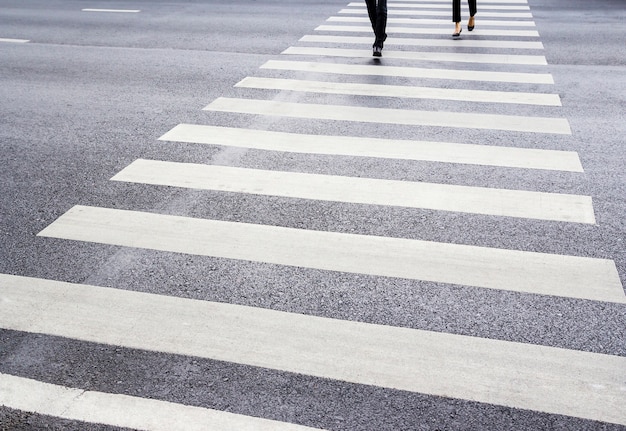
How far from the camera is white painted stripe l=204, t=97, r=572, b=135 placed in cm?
789

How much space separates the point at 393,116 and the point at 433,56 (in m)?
3.18

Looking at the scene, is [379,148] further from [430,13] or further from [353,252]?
[430,13]

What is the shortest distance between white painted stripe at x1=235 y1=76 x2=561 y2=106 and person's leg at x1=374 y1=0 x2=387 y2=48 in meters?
1.62

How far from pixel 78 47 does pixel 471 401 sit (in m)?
10.4

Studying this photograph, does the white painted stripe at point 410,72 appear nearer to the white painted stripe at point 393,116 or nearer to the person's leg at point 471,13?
the white painted stripe at point 393,116

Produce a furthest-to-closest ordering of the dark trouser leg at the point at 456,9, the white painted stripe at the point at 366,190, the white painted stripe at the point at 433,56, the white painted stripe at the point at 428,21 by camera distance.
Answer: the white painted stripe at the point at 428,21 < the dark trouser leg at the point at 456,9 < the white painted stripe at the point at 433,56 < the white painted stripe at the point at 366,190

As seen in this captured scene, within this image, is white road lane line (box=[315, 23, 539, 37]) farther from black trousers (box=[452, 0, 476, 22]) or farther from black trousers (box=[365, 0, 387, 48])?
black trousers (box=[365, 0, 387, 48])

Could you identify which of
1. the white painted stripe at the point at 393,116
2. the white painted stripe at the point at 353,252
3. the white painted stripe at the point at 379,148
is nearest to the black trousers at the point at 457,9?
the white painted stripe at the point at 393,116

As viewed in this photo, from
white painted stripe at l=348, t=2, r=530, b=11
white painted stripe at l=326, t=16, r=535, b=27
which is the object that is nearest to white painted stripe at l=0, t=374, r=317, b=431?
white painted stripe at l=326, t=16, r=535, b=27

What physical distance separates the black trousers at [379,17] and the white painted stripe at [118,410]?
26.7 feet

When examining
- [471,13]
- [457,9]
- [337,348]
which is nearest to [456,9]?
[457,9]

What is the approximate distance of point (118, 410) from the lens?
11.9ft

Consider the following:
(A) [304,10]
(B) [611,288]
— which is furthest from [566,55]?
(B) [611,288]

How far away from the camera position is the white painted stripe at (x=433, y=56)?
10.7m
